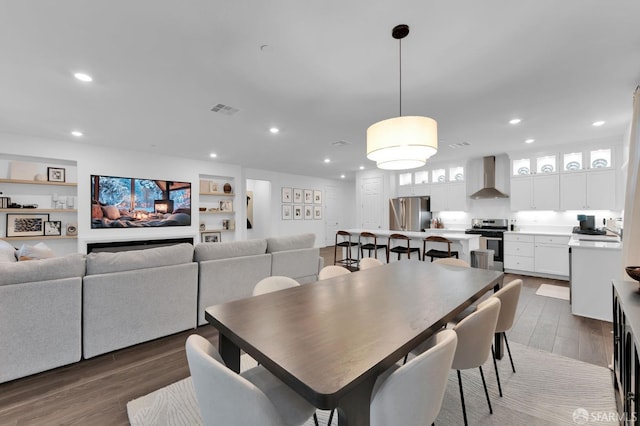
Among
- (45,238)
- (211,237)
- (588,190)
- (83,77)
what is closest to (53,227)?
(45,238)

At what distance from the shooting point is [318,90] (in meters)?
2.87

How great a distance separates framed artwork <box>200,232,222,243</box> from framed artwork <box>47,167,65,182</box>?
2.85m

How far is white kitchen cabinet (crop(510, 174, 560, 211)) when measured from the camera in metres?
5.24

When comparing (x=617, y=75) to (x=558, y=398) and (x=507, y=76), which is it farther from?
(x=558, y=398)

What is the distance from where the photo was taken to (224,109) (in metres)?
3.42

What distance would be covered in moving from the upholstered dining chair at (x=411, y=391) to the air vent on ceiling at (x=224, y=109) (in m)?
3.36

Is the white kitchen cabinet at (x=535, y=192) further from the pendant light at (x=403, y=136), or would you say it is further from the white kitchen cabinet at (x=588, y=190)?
the pendant light at (x=403, y=136)

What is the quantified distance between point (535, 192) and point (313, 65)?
5.48m

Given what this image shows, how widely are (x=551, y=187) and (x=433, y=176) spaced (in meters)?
2.45

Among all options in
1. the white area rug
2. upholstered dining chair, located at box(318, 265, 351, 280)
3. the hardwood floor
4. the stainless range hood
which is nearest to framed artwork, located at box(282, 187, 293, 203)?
the stainless range hood

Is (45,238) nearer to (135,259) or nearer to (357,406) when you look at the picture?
(135,259)

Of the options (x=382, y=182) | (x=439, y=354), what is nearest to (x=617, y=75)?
(x=439, y=354)

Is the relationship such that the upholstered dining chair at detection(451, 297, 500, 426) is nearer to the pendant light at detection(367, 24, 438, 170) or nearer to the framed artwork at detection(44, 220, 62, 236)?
the pendant light at detection(367, 24, 438, 170)

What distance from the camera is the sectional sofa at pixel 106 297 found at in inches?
79.7
